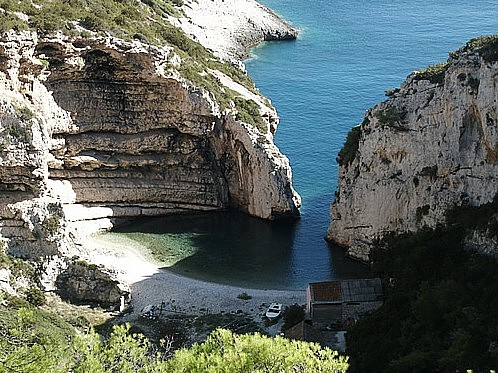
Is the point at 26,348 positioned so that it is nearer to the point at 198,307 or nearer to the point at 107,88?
the point at 198,307

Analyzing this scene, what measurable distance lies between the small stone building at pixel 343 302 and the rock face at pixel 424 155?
14.9 ft

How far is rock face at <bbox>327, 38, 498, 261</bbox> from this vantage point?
31875mm

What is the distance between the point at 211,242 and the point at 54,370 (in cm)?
2772

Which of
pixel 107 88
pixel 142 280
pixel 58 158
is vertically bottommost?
pixel 142 280

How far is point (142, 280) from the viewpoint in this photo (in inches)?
1542

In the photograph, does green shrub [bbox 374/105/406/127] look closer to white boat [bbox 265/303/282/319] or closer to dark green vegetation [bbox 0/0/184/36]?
white boat [bbox 265/303/282/319]

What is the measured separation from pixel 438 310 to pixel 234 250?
60.5 ft

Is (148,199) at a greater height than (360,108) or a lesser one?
lesser

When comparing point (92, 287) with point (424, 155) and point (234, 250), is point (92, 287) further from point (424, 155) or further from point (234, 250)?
point (424, 155)

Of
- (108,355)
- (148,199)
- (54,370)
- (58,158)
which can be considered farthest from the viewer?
(148,199)

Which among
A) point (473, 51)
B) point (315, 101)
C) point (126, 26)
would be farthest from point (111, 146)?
point (315, 101)

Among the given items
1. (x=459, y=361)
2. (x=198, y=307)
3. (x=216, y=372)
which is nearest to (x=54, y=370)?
(x=216, y=372)

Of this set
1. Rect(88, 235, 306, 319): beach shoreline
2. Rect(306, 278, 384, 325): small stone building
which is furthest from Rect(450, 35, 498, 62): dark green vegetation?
Rect(88, 235, 306, 319): beach shoreline

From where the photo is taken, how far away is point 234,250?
43.8m
